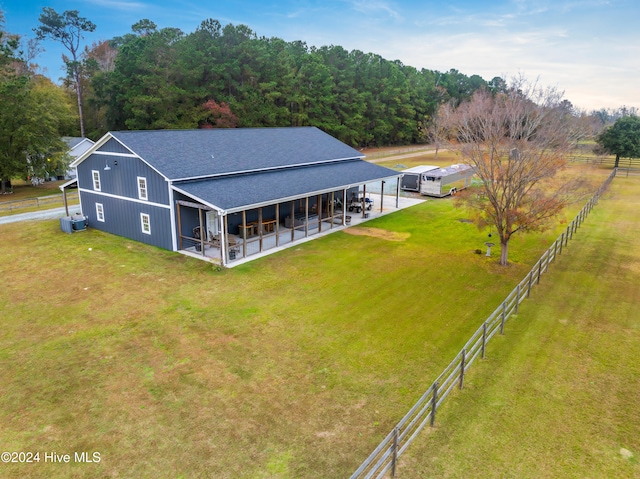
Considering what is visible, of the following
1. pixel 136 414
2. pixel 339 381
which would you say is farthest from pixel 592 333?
pixel 136 414

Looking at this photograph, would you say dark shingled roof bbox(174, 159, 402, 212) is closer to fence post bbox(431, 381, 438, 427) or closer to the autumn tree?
fence post bbox(431, 381, 438, 427)

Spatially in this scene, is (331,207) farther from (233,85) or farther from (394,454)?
(233,85)

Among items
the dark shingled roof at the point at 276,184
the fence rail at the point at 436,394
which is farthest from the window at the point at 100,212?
the fence rail at the point at 436,394

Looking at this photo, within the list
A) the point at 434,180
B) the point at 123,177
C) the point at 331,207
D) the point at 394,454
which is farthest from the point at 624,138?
the point at 394,454

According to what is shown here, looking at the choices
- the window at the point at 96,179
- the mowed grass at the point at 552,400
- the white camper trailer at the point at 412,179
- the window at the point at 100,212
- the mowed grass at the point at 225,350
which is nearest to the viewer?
the mowed grass at the point at 552,400

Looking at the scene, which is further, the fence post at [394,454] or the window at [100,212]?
the window at [100,212]

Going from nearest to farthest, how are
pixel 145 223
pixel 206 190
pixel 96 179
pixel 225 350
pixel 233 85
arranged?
1. pixel 225 350
2. pixel 206 190
3. pixel 145 223
4. pixel 96 179
5. pixel 233 85

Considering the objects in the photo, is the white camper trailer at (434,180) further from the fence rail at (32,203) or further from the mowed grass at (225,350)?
the fence rail at (32,203)
